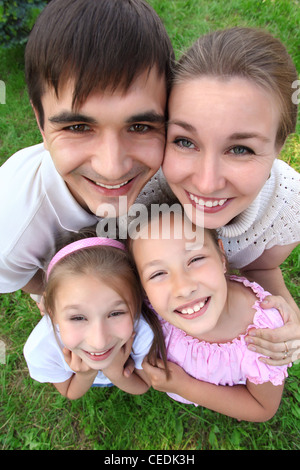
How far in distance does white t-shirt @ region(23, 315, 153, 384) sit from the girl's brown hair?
3.60 ft

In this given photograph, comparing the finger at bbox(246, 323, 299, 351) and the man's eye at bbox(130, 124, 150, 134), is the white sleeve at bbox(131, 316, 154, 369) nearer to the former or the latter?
the finger at bbox(246, 323, 299, 351)

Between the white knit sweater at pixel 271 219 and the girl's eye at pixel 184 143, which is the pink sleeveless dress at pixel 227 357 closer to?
the white knit sweater at pixel 271 219

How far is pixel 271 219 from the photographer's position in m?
1.86

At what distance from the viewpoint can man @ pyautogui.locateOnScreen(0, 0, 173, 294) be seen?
121cm

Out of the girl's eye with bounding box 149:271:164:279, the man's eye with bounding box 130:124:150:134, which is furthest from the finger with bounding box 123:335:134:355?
Answer: the man's eye with bounding box 130:124:150:134

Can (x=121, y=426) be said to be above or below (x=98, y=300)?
below

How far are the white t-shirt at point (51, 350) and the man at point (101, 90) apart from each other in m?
0.67

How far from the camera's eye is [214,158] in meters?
1.33

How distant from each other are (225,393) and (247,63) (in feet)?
4.90

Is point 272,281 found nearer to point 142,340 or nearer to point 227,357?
point 227,357

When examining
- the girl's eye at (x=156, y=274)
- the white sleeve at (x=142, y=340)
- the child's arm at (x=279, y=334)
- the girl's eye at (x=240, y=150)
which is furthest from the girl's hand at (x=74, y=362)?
the girl's eye at (x=240, y=150)

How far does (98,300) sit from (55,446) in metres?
1.30

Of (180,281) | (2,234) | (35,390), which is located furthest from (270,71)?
(35,390)
